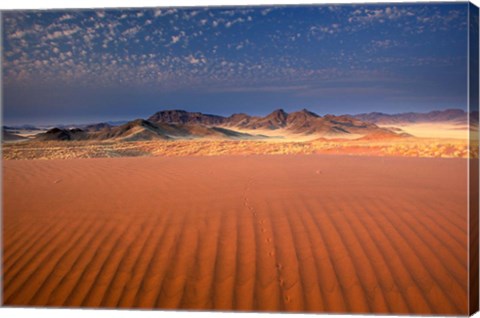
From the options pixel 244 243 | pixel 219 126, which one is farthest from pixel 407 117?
pixel 244 243

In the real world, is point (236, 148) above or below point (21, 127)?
below

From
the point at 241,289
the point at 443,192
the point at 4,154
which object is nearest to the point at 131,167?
the point at 4,154

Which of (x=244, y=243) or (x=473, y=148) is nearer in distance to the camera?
(x=473, y=148)

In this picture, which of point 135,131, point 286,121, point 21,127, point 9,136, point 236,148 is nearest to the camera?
point 21,127

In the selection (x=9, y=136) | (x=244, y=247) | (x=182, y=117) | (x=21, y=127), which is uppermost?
(x=182, y=117)

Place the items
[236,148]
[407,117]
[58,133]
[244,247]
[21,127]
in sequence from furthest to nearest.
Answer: [236,148], [58,133], [407,117], [21,127], [244,247]

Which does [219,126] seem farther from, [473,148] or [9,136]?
[473,148]

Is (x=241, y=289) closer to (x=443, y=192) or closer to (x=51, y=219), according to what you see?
(x=51, y=219)
